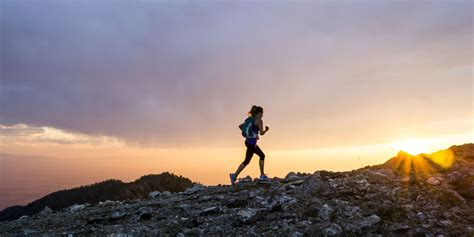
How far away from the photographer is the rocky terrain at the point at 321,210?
12703 millimetres

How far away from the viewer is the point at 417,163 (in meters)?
19.2

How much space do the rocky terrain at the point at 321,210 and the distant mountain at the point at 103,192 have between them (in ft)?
63.6

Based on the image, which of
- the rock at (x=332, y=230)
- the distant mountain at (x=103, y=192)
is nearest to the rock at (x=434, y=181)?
the rock at (x=332, y=230)

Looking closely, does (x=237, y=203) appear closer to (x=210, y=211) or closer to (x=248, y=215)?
(x=210, y=211)

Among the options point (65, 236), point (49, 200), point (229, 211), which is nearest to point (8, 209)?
point (49, 200)

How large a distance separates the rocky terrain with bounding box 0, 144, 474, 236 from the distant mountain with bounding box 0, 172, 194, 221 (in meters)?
19.4

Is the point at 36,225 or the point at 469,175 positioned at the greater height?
the point at 469,175

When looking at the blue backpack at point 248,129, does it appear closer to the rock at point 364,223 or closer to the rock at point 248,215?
the rock at point 248,215

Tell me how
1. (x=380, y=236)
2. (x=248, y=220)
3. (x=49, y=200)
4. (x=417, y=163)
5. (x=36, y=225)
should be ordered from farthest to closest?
1. (x=49, y=200)
2. (x=417, y=163)
3. (x=36, y=225)
4. (x=248, y=220)
5. (x=380, y=236)

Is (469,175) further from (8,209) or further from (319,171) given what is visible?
(8,209)

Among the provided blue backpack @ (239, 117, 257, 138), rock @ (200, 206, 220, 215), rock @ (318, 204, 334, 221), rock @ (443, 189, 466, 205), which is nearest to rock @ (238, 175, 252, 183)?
blue backpack @ (239, 117, 257, 138)

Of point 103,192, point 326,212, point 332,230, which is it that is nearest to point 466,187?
point 326,212

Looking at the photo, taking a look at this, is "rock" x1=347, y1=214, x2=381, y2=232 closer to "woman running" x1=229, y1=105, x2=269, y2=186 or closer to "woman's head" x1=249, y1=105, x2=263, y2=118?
"woman running" x1=229, y1=105, x2=269, y2=186

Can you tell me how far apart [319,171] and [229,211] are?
253 inches
